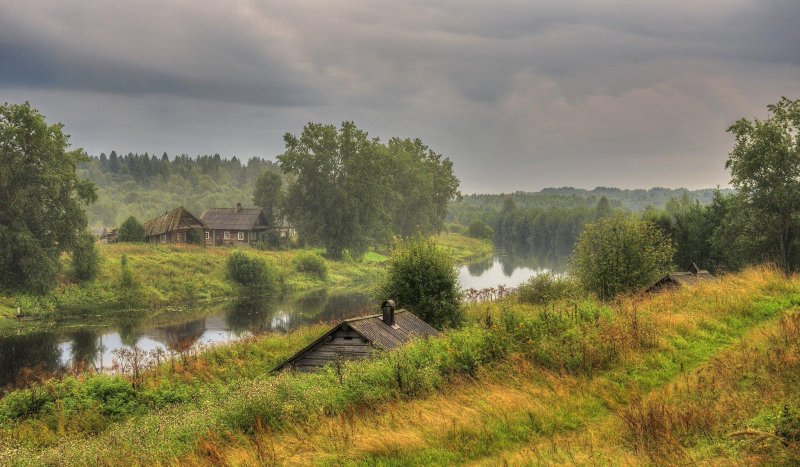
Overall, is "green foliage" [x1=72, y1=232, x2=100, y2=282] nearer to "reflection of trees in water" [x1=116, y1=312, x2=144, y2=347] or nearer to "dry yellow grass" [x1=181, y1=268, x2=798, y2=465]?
"reflection of trees in water" [x1=116, y1=312, x2=144, y2=347]

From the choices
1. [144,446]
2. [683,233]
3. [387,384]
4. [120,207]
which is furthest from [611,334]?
[120,207]

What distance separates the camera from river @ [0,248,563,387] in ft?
111

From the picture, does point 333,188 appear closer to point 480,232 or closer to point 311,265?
point 311,265

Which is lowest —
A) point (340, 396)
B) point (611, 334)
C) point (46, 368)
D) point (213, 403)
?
point (46, 368)

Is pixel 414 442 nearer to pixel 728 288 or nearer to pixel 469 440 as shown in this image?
pixel 469 440

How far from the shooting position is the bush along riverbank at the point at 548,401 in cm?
788

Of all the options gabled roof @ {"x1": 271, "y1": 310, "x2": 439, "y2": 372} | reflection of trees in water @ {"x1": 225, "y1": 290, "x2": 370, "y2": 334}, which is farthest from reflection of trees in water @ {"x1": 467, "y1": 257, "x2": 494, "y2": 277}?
gabled roof @ {"x1": 271, "y1": 310, "x2": 439, "y2": 372}

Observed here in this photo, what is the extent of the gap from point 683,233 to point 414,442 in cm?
5044

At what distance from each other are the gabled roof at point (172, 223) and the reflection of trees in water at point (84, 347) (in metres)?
35.6

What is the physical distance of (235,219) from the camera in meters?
89.9

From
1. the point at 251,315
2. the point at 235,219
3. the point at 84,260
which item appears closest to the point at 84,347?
the point at 251,315

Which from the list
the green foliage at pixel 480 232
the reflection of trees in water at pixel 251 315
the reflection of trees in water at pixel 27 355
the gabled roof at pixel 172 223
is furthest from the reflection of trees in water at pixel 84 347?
the green foliage at pixel 480 232

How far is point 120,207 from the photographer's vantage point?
17475 cm

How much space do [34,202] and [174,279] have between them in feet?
43.8
